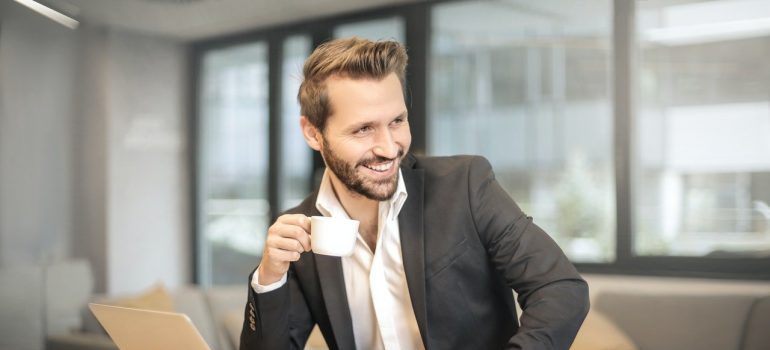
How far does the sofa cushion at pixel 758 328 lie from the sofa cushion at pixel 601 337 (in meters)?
0.29

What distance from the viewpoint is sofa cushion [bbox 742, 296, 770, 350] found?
181 cm

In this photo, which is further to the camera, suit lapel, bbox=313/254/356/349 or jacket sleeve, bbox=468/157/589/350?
suit lapel, bbox=313/254/356/349

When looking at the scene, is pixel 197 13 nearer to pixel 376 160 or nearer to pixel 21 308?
pixel 21 308

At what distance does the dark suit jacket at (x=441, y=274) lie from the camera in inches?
54.6

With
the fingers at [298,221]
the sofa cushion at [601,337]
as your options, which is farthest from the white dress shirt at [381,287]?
the sofa cushion at [601,337]

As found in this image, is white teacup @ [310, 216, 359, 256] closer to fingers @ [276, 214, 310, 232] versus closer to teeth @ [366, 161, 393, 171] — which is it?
fingers @ [276, 214, 310, 232]

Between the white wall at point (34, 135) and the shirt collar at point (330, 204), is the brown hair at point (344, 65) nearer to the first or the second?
the shirt collar at point (330, 204)

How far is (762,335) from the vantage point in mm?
1817

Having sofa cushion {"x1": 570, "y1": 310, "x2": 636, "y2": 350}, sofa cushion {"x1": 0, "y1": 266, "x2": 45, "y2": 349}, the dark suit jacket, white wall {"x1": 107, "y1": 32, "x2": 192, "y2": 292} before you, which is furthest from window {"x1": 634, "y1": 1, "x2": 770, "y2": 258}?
sofa cushion {"x1": 0, "y1": 266, "x2": 45, "y2": 349}

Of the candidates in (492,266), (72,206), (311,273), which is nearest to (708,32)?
(492,266)

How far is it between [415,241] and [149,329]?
52 cm

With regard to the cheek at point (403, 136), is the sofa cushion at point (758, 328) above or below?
below

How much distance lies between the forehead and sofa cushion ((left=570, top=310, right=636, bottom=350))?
0.98 metres

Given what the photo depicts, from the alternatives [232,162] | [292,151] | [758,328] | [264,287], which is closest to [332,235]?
[264,287]
